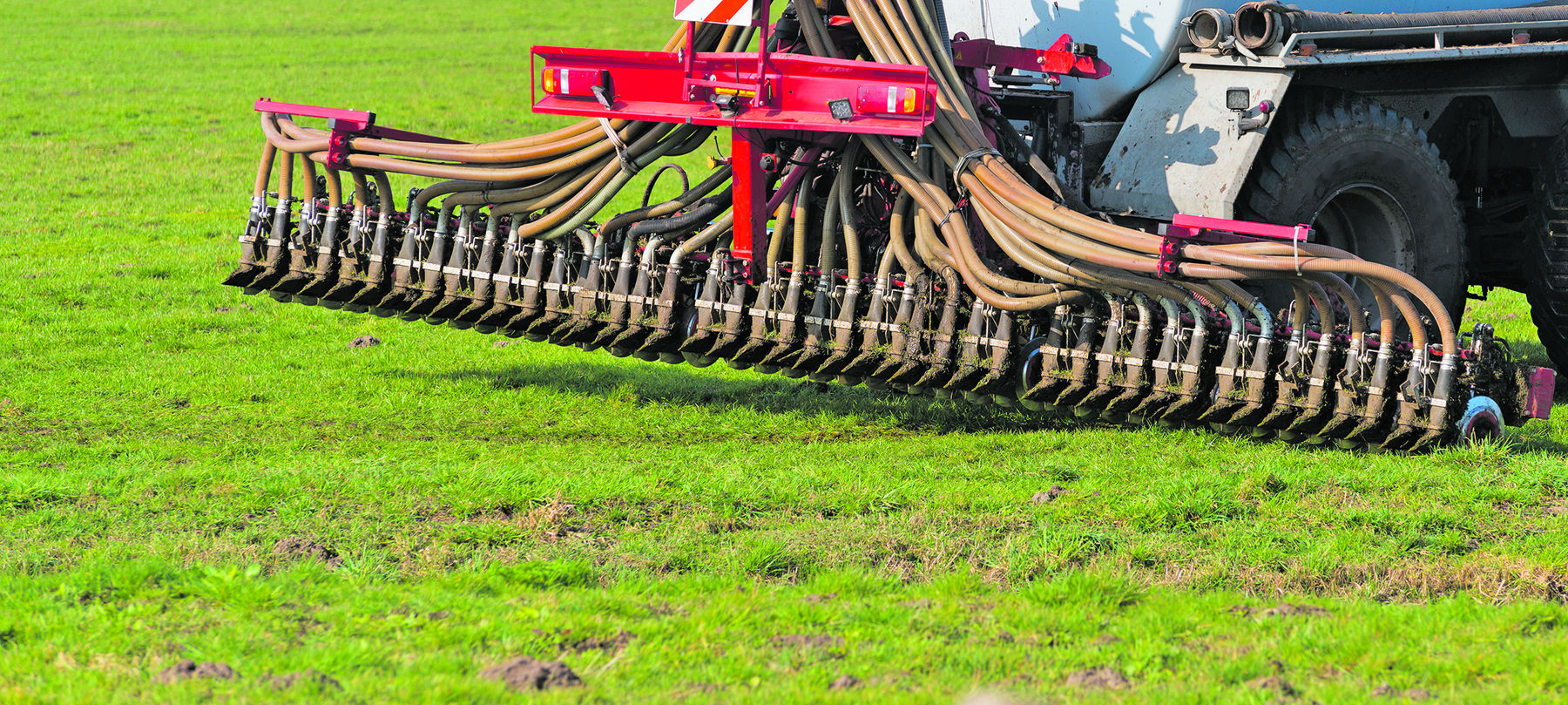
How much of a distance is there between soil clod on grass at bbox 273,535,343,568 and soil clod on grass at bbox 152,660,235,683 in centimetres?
116

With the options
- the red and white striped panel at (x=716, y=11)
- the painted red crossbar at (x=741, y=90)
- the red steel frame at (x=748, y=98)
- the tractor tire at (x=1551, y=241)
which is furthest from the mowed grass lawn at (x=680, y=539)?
the red and white striped panel at (x=716, y=11)

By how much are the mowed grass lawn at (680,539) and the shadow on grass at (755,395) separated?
0.04m

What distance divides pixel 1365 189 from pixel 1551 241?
1.14 meters

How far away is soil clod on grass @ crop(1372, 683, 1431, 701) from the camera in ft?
12.8

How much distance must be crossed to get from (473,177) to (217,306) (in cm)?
386

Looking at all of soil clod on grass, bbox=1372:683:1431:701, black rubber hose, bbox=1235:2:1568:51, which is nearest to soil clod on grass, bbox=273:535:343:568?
soil clod on grass, bbox=1372:683:1431:701

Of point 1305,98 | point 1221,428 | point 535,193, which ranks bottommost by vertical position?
point 1221,428

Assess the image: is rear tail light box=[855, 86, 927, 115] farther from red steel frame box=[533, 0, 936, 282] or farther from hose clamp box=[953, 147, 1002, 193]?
hose clamp box=[953, 147, 1002, 193]

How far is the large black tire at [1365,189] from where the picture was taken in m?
7.07

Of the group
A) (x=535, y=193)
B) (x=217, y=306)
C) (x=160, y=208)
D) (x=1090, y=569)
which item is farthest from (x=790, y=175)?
(x=160, y=208)

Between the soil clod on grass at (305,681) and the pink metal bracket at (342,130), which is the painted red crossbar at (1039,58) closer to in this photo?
the pink metal bracket at (342,130)

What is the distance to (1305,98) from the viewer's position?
725 cm

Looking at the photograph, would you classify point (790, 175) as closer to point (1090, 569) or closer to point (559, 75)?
point (559, 75)

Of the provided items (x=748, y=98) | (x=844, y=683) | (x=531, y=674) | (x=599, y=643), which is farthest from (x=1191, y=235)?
(x=531, y=674)
